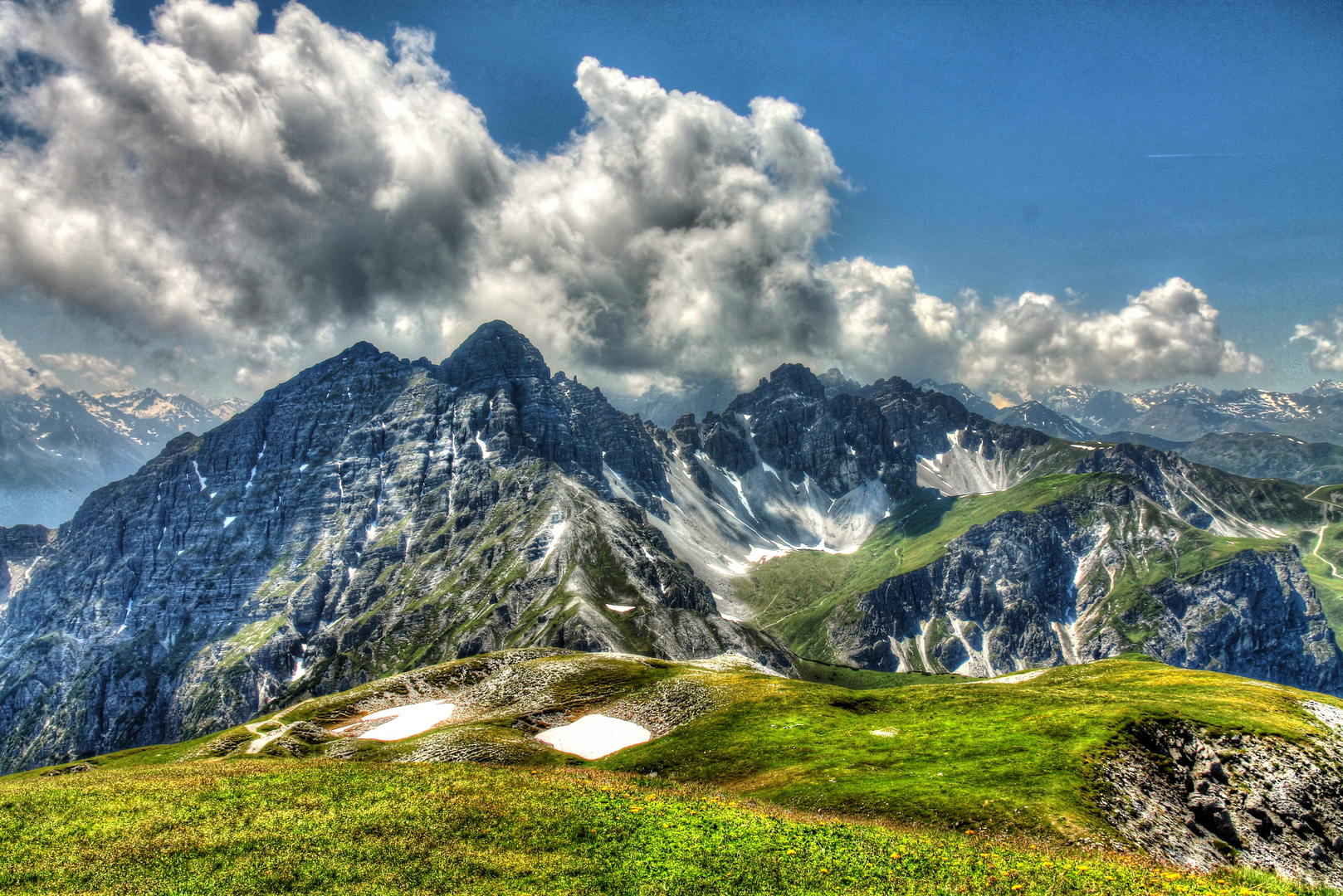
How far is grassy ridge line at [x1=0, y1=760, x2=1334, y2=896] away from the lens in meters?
23.5

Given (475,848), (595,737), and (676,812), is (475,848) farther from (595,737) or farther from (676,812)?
(595,737)

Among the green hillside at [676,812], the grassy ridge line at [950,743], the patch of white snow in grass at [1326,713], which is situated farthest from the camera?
the patch of white snow in grass at [1326,713]

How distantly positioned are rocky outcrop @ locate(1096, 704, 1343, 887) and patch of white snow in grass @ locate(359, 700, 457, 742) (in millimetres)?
66256

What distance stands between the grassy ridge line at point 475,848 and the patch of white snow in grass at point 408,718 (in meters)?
41.1

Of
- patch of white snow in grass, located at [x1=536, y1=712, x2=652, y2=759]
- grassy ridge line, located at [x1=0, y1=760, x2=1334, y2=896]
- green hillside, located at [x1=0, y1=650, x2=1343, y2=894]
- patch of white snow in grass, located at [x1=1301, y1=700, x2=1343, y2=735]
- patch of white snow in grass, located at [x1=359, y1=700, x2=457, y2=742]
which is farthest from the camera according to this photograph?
patch of white snow in grass, located at [x1=359, y1=700, x2=457, y2=742]

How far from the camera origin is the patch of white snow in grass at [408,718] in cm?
7262

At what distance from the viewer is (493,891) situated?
2272 cm

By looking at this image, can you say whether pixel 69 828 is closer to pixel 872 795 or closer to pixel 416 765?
pixel 416 765

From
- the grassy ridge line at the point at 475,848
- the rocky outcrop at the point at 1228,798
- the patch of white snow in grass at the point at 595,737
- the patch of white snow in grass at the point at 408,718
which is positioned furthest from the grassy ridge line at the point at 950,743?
the patch of white snow in grass at the point at 408,718

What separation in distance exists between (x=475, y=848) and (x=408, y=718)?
60.4 metres

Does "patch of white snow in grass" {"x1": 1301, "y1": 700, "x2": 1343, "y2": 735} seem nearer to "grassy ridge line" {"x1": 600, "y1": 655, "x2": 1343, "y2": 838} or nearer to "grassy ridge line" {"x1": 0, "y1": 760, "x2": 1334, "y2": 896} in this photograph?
"grassy ridge line" {"x1": 600, "y1": 655, "x2": 1343, "y2": 838}

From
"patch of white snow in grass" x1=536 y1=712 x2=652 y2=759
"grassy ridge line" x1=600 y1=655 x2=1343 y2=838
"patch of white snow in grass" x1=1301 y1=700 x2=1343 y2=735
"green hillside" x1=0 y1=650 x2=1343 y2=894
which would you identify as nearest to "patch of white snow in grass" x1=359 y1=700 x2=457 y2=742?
"green hillside" x1=0 y1=650 x2=1343 y2=894

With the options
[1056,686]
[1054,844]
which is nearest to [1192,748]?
[1054,844]

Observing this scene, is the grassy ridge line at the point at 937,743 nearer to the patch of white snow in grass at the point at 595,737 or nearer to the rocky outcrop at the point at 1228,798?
the rocky outcrop at the point at 1228,798
